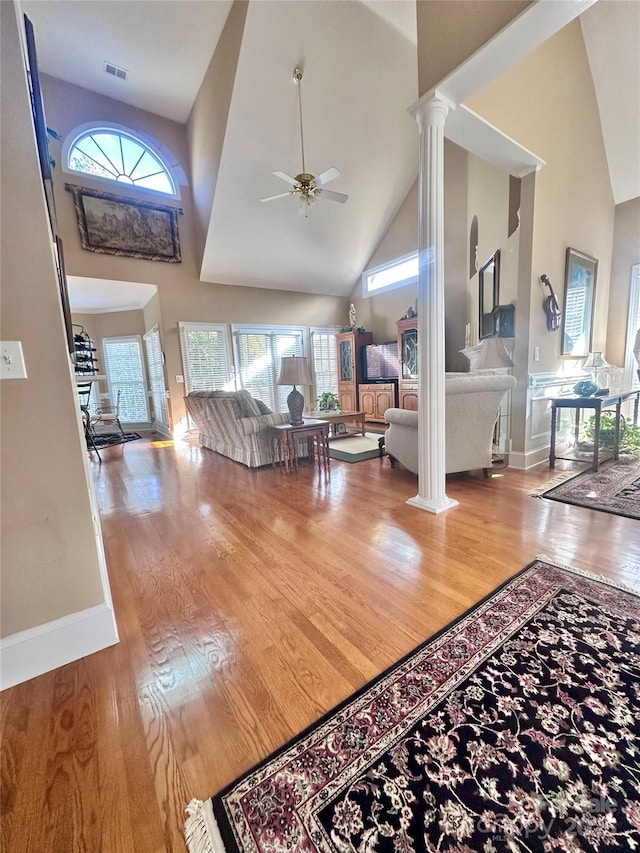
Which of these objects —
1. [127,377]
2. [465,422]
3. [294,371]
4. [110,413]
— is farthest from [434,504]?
[127,377]

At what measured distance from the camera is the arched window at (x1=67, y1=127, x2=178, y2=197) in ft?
17.9

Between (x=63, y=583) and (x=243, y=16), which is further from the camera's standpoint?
(x=243, y=16)

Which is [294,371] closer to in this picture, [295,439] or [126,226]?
[295,439]

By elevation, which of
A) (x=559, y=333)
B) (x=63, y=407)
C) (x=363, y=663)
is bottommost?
(x=363, y=663)

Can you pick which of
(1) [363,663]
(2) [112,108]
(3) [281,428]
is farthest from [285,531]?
(2) [112,108]

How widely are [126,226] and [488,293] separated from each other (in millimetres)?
5839

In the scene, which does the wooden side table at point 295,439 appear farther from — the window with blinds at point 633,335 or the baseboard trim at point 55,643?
the window with blinds at point 633,335

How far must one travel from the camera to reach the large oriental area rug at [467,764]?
82 cm

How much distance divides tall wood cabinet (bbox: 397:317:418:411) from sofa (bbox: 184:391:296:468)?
2684 millimetres

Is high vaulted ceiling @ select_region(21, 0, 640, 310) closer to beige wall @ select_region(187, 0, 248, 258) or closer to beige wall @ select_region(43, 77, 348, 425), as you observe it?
beige wall @ select_region(187, 0, 248, 258)

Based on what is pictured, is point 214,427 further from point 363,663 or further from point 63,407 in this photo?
point 363,663

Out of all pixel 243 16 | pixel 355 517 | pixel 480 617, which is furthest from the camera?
pixel 243 16

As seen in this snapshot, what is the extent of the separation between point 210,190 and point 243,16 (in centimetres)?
203

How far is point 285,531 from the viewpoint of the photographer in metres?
2.51
